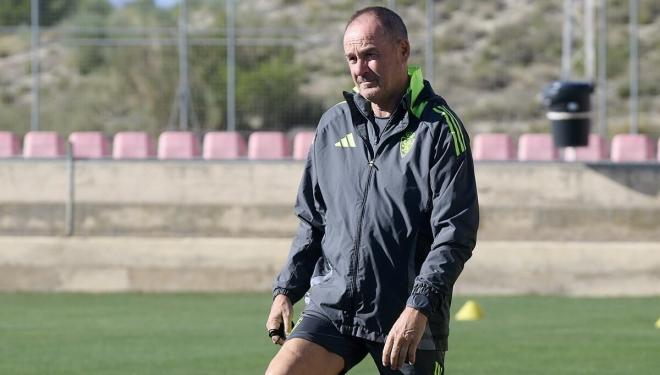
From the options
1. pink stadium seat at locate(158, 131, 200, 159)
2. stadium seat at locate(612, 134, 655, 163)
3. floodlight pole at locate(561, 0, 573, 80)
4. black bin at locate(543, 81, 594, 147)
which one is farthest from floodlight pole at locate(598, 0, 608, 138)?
pink stadium seat at locate(158, 131, 200, 159)

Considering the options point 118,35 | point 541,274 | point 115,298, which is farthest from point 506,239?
point 118,35

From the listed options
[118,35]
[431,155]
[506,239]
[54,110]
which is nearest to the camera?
[431,155]

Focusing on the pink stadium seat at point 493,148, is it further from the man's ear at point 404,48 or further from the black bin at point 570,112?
the man's ear at point 404,48

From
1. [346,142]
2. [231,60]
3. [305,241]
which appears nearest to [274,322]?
[305,241]

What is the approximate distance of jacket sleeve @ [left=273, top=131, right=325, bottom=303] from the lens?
583cm

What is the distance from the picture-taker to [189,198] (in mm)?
18625

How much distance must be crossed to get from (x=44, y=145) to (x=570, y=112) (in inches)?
263

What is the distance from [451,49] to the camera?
25.8 meters

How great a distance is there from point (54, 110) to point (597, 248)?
29.9 ft

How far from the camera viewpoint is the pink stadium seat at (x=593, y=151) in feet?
63.5

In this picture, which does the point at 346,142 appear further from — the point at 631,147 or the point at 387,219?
the point at 631,147

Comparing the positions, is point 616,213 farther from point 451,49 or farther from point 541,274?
point 451,49

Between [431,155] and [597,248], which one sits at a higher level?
[431,155]

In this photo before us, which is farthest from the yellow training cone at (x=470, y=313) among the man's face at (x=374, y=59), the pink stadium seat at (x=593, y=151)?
the man's face at (x=374, y=59)
